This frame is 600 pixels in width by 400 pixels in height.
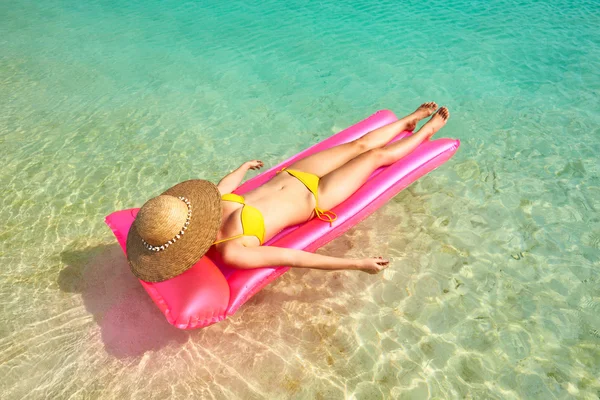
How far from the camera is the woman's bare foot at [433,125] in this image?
3.88 meters

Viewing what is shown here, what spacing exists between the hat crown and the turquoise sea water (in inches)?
40.4

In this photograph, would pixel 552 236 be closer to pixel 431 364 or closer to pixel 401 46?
pixel 431 364

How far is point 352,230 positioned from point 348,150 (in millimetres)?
705

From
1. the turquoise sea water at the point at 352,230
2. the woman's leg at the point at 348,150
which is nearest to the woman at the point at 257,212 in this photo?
the woman's leg at the point at 348,150

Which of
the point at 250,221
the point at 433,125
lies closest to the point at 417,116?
the point at 433,125

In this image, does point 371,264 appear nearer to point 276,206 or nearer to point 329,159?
point 276,206

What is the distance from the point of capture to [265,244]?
3.14 m

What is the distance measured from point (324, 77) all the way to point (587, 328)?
4.67 meters

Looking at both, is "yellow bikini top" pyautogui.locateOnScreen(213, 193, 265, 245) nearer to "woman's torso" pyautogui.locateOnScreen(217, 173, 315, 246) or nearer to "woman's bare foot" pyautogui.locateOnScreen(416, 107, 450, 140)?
"woman's torso" pyautogui.locateOnScreen(217, 173, 315, 246)

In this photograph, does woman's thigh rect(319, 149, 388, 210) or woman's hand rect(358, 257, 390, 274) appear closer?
woman's hand rect(358, 257, 390, 274)

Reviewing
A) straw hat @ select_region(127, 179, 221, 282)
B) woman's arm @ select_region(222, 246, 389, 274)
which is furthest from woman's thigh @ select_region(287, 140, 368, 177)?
straw hat @ select_region(127, 179, 221, 282)

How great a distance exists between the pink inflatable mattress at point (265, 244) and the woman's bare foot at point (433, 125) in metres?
0.10

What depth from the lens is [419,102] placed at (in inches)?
225

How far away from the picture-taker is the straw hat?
2307mm
